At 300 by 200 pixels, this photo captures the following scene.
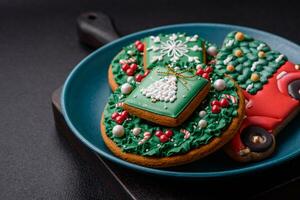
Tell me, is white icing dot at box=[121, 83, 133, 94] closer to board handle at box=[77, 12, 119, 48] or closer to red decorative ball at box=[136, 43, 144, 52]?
red decorative ball at box=[136, 43, 144, 52]

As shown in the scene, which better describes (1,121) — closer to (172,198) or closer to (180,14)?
(172,198)

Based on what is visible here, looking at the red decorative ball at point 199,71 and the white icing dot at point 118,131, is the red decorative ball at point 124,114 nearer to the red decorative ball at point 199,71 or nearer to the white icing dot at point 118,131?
the white icing dot at point 118,131

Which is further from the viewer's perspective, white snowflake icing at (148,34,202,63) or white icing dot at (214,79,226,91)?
white snowflake icing at (148,34,202,63)

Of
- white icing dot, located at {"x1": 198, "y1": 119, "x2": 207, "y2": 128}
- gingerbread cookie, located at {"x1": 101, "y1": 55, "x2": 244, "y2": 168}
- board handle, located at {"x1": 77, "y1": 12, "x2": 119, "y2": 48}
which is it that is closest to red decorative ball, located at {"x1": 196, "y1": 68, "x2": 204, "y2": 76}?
gingerbread cookie, located at {"x1": 101, "y1": 55, "x2": 244, "y2": 168}

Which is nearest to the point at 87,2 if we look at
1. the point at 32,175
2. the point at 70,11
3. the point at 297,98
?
the point at 70,11

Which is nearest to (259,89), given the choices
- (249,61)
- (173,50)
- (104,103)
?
(249,61)

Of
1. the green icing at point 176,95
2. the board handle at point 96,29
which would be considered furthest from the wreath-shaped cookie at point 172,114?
the board handle at point 96,29
